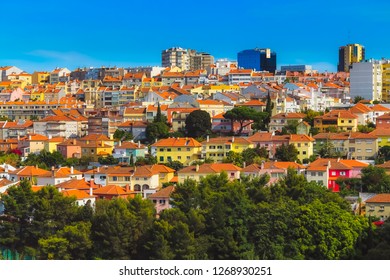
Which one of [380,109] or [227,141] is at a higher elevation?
[380,109]

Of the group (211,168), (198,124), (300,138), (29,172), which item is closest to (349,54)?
(198,124)

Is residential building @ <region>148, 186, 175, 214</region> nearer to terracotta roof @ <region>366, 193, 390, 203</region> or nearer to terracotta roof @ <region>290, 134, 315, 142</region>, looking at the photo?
terracotta roof @ <region>366, 193, 390, 203</region>

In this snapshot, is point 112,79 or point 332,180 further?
point 112,79

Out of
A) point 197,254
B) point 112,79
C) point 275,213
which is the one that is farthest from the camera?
point 112,79

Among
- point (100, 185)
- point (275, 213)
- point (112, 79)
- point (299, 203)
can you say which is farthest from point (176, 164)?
point (112, 79)

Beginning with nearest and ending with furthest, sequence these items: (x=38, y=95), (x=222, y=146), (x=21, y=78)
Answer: (x=222, y=146) → (x=38, y=95) → (x=21, y=78)

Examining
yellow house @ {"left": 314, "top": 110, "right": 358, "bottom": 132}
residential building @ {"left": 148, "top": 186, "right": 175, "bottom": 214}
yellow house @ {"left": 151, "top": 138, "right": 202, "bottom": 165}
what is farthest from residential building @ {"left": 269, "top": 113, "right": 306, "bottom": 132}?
residential building @ {"left": 148, "top": 186, "right": 175, "bottom": 214}

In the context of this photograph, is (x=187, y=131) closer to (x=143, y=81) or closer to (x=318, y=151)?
(x=318, y=151)

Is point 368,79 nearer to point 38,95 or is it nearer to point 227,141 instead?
point 227,141
